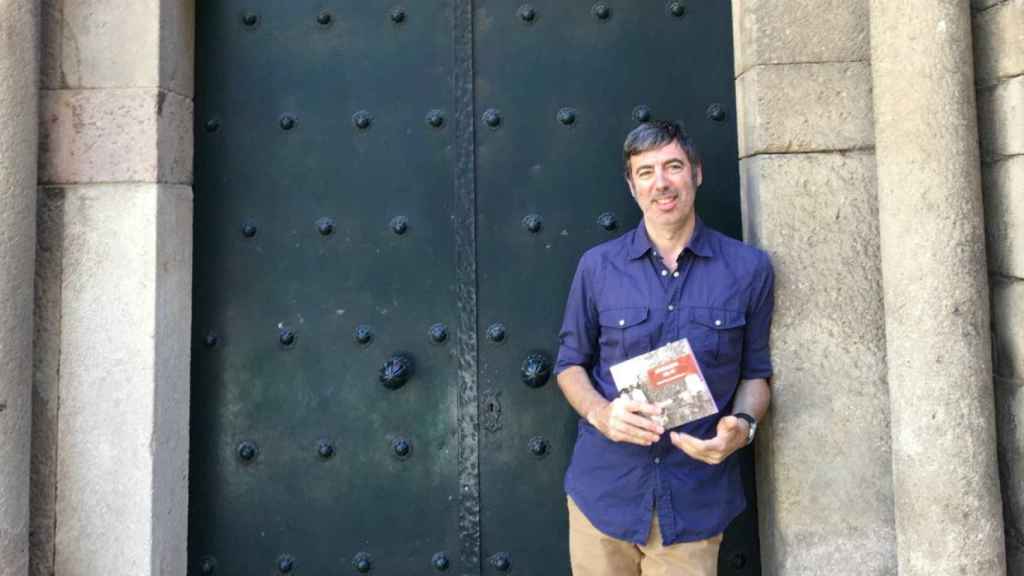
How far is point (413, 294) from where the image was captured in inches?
108

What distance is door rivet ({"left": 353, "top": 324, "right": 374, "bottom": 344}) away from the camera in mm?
2727

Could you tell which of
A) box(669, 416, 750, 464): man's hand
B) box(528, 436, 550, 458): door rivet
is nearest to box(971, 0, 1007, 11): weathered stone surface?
box(669, 416, 750, 464): man's hand

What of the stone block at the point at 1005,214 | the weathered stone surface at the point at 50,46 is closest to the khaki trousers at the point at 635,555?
the stone block at the point at 1005,214

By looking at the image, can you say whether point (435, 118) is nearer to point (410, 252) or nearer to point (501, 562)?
point (410, 252)

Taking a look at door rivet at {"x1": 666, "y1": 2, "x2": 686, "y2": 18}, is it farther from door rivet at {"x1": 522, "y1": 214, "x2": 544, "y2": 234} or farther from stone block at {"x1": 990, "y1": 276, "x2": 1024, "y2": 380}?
stone block at {"x1": 990, "y1": 276, "x2": 1024, "y2": 380}

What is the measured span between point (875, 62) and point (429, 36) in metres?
1.20

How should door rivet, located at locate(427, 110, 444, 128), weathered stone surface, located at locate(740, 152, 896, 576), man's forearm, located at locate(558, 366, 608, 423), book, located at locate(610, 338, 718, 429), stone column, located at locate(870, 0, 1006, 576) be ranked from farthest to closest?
door rivet, located at locate(427, 110, 444, 128) → weathered stone surface, located at locate(740, 152, 896, 576) → man's forearm, located at locate(558, 366, 608, 423) → stone column, located at locate(870, 0, 1006, 576) → book, located at locate(610, 338, 718, 429)

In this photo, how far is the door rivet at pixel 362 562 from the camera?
2.71 m

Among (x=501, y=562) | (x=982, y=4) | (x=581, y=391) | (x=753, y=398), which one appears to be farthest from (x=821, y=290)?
(x=501, y=562)

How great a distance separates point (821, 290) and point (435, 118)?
1.14m

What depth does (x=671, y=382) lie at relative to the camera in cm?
201

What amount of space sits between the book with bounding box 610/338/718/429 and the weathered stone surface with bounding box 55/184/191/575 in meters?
1.26

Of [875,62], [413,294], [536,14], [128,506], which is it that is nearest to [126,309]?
[128,506]

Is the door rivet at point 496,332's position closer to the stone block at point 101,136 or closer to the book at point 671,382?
the book at point 671,382
